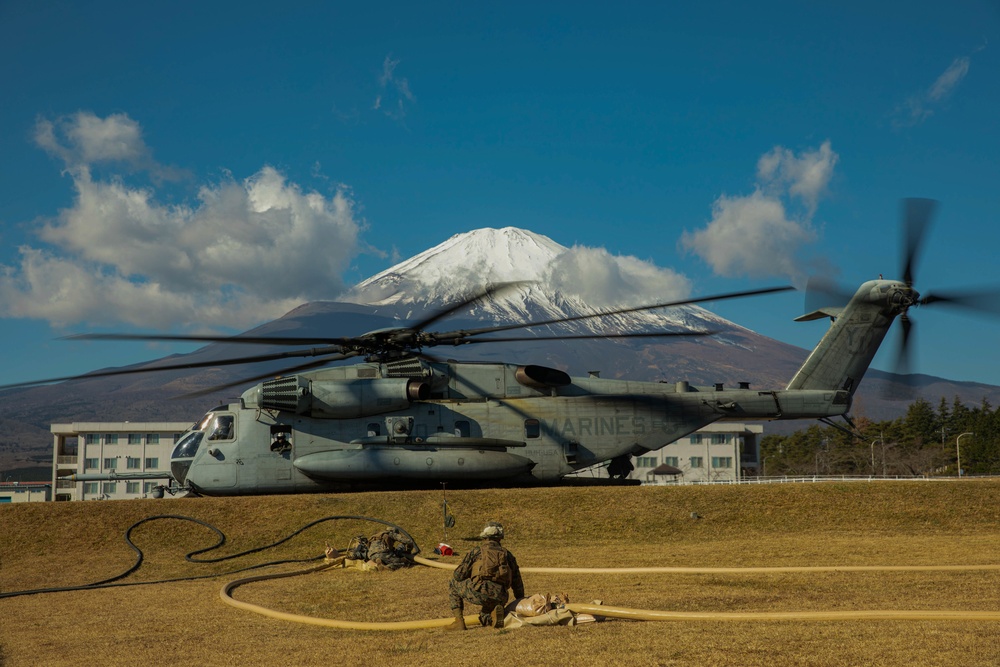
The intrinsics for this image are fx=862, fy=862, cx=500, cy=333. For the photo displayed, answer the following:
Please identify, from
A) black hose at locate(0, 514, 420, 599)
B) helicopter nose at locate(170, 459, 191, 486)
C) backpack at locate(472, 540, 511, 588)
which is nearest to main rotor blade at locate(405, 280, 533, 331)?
black hose at locate(0, 514, 420, 599)

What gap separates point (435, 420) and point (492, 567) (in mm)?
16670

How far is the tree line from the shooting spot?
86.5m

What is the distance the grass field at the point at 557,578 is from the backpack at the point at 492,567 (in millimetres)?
682

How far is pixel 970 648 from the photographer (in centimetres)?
875

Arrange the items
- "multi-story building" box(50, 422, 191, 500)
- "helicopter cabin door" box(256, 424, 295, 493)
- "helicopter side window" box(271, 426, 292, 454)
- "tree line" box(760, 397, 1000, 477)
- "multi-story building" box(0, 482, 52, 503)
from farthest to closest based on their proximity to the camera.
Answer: "multi-story building" box(50, 422, 191, 500) → "tree line" box(760, 397, 1000, 477) → "multi-story building" box(0, 482, 52, 503) → "helicopter side window" box(271, 426, 292, 454) → "helicopter cabin door" box(256, 424, 295, 493)

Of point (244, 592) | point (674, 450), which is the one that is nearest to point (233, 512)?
point (244, 592)

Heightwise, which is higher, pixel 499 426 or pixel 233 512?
pixel 499 426

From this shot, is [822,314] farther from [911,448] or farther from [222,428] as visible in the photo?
[911,448]

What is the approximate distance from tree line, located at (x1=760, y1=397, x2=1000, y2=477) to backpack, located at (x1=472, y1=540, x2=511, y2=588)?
85.0 meters

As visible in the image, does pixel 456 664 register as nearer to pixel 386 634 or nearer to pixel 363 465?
pixel 386 634

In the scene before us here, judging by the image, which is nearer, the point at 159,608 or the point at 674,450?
the point at 159,608

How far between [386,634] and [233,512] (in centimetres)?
Result: 1471

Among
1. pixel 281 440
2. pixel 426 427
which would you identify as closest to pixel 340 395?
pixel 281 440

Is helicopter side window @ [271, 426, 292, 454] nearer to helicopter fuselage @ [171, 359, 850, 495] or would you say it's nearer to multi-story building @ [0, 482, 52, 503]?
helicopter fuselage @ [171, 359, 850, 495]
